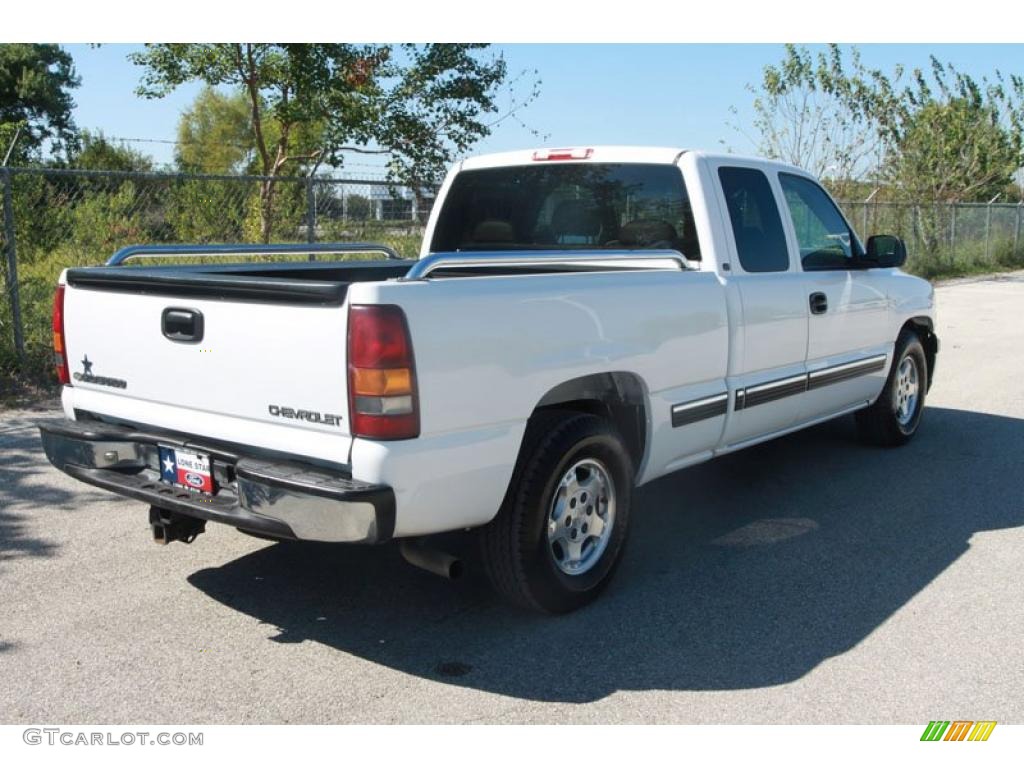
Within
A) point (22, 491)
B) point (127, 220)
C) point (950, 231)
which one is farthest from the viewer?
point (950, 231)

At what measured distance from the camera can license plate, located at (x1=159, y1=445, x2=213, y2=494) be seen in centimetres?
381

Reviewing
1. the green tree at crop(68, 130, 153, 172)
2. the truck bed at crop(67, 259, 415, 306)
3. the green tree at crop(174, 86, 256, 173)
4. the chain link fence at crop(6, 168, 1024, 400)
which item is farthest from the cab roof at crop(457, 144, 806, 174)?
the green tree at crop(174, 86, 256, 173)

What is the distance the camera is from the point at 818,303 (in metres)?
5.77

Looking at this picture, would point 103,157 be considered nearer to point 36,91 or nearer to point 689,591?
point 36,91

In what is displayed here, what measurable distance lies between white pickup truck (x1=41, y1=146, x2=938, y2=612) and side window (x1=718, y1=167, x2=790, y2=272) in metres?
0.02

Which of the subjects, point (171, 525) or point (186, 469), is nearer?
point (186, 469)

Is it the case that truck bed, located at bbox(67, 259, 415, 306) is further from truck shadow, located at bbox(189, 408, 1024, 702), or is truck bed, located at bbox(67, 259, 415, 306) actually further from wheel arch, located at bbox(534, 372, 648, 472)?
truck shadow, located at bbox(189, 408, 1024, 702)

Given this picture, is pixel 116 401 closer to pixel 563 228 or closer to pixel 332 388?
pixel 332 388

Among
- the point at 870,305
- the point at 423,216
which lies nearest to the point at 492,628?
the point at 870,305

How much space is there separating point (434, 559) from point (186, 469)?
1.00 metres

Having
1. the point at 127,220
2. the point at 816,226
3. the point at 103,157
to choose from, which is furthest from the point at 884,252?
the point at 103,157

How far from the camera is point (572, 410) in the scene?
4.34m
